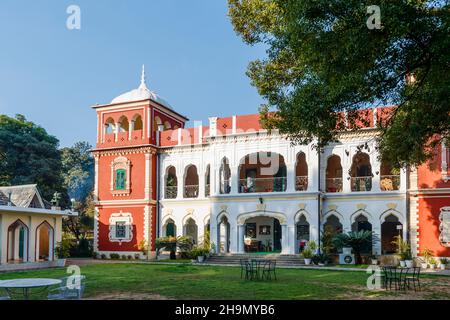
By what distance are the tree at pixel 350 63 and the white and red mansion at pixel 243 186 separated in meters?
8.50

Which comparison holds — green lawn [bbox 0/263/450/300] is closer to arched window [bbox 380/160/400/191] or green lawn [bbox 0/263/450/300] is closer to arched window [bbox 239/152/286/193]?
arched window [bbox 380/160/400/191]

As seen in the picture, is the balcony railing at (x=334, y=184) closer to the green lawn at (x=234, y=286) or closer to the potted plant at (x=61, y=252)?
the green lawn at (x=234, y=286)

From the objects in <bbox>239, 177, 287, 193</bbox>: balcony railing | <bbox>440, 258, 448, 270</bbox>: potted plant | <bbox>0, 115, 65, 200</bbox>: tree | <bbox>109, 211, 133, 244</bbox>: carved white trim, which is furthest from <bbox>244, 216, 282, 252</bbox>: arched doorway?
<bbox>0, 115, 65, 200</bbox>: tree

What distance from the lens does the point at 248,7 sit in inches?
502

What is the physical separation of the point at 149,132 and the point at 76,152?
94.6ft

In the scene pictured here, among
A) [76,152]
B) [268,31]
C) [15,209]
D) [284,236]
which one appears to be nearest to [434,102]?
[268,31]

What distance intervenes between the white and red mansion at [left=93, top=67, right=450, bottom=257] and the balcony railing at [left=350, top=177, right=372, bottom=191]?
5 cm

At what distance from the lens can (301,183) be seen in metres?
24.3

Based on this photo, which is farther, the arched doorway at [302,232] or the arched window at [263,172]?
the arched window at [263,172]

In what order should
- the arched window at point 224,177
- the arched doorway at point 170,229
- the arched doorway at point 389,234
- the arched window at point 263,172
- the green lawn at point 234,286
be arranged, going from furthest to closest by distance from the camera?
the arched doorway at point 170,229, the arched window at point 263,172, the arched window at point 224,177, the arched doorway at point 389,234, the green lawn at point 234,286

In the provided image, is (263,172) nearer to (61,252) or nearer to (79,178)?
(61,252)

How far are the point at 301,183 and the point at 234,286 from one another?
12.0 metres

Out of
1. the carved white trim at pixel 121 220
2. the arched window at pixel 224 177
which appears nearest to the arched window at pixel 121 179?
the carved white trim at pixel 121 220

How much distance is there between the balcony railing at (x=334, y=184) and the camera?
23.9m
